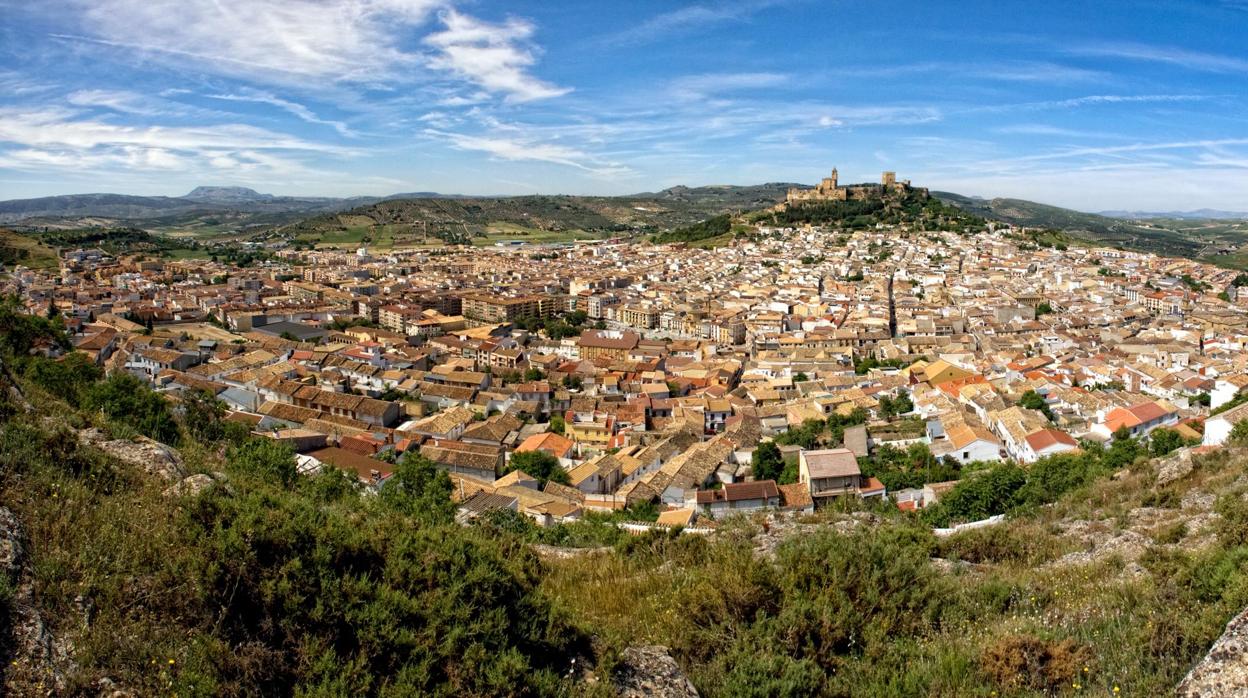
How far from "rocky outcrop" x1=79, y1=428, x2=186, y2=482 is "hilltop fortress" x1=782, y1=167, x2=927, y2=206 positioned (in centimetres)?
9432

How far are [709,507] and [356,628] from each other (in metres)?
13.3

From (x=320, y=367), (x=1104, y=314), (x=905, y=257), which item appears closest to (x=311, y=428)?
(x=320, y=367)

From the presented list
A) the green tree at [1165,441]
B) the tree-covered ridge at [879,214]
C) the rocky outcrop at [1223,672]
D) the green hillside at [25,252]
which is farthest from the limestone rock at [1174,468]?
the green hillside at [25,252]

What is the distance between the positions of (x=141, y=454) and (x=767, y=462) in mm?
15825

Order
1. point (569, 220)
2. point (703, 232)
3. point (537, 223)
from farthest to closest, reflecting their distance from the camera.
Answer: point (569, 220) → point (537, 223) → point (703, 232)

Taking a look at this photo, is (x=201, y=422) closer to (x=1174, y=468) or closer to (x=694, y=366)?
(x=1174, y=468)

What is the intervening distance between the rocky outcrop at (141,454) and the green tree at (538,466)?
1338 centimetres

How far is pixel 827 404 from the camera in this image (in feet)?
78.8

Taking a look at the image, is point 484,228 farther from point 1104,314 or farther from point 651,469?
point 651,469

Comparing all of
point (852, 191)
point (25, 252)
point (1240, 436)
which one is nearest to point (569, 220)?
point (852, 191)

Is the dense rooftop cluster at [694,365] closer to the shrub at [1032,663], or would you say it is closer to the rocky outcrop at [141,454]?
the rocky outcrop at [141,454]

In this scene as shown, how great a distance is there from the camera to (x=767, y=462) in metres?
19.0

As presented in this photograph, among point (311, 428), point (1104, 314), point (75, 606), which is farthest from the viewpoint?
point (1104, 314)

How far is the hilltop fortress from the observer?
3647 inches
